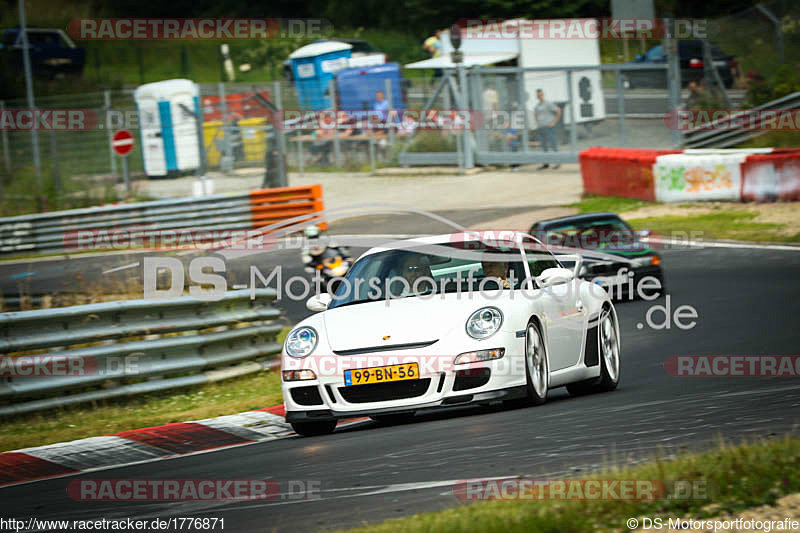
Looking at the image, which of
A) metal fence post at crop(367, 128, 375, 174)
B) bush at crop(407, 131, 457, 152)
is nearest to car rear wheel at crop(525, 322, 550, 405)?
bush at crop(407, 131, 457, 152)

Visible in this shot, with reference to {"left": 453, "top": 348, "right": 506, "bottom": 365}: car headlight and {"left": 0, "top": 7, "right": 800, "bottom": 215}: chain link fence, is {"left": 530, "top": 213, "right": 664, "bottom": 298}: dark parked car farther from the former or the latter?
{"left": 0, "top": 7, "right": 800, "bottom": 215}: chain link fence

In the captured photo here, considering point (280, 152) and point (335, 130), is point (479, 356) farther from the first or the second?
point (335, 130)

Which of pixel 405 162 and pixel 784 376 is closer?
pixel 784 376

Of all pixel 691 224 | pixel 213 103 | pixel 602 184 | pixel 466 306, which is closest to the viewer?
pixel 466 306

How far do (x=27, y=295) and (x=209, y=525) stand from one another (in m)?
8.57

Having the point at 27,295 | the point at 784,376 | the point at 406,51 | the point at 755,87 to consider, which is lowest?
the point at 784,376

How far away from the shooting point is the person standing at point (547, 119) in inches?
1227

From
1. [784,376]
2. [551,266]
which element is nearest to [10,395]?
[551,266]

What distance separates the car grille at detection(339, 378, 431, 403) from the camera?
7.99 meters

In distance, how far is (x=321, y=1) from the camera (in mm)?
62062

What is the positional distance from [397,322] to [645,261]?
28.4 feet

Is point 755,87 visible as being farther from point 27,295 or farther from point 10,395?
point 10,395

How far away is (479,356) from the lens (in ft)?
26.3

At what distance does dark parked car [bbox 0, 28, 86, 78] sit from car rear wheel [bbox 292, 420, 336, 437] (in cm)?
4122
